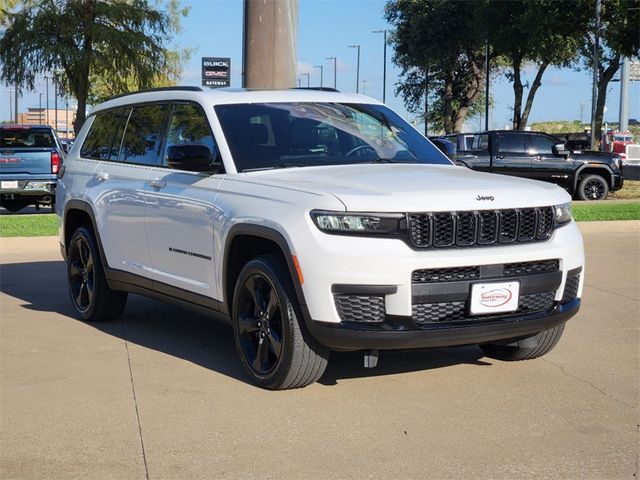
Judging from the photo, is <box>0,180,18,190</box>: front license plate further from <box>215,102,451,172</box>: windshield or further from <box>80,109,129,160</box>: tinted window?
<box>215,102,451,172</box>: windshield

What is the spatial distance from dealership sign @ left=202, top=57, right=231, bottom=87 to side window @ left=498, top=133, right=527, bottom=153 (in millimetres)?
7625

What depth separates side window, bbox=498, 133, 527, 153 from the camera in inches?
955

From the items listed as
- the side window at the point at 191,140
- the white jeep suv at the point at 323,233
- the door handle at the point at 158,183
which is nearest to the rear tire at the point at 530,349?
the white jeep suv at the point at 323,233

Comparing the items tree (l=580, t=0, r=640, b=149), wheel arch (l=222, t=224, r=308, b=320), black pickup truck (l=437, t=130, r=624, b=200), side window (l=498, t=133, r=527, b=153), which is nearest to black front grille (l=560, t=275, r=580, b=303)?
wheel arch (l=222, t=224, r=308, b=320)

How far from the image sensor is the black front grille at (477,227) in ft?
17.7

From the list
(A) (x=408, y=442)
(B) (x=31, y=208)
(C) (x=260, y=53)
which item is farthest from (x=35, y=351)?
(B) (x=31, y=208)

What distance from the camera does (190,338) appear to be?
7676 mm

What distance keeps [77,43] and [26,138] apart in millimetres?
15739

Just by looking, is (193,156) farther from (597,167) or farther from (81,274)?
(597,167)

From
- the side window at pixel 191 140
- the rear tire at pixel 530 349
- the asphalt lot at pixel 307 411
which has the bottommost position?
the asphalt lot at pixel 307 411

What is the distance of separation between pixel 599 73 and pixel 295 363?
38831mm

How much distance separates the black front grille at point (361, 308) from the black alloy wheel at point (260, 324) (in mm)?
434

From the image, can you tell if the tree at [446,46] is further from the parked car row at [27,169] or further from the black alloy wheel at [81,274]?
the black alloy wheel at [81,274]

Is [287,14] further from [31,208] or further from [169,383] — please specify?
[31,208]
